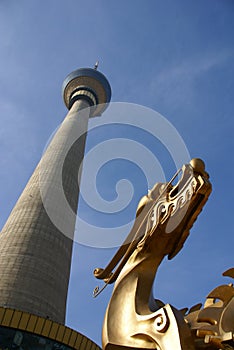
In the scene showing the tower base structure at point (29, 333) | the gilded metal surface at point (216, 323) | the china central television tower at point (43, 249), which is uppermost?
the china central television tower at point (43, 249)

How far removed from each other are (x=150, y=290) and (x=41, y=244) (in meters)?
11.7

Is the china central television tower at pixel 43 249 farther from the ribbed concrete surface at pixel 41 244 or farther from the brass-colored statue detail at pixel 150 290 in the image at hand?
the brass-colored statue detail at pixel 150 290

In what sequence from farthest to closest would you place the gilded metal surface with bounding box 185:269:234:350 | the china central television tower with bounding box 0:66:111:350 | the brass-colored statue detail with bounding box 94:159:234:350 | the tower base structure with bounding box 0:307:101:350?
the china central television tower with bounding box 0:66:111:350
the tower base structure with bounding box 0:307:101:350
the brass-colored statue detail with bounding box 94:159:234:350
the gilded metal surface with bounding box 185:269:234:350

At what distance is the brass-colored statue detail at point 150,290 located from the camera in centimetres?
241

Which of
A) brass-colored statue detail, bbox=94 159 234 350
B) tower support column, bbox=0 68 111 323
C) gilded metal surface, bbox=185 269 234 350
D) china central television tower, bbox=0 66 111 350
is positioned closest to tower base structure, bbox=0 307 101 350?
china central television tower, bbox=0 66 111 350

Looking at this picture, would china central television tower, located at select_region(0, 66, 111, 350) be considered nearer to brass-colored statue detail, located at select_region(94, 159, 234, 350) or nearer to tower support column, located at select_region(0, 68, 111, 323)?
tower support column, located at select_region(0, 68, 111, 323)

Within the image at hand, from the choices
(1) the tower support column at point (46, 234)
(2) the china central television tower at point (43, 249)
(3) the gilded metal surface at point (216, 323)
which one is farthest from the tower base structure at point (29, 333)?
(3) the gilded metal surface at point (216, 323)

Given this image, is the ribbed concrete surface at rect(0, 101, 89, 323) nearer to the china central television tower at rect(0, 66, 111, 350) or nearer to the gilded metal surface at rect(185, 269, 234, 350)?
the china central television tower at rect(0, 66, 111, 350)

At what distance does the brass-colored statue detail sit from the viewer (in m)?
2.41

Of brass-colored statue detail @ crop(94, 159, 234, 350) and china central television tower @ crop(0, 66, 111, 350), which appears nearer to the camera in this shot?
brass-colored statue detail @ crop(94, 159, 234, 350)

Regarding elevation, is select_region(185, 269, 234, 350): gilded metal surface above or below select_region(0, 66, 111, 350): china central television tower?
below

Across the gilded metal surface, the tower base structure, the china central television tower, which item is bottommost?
the gilded metal surface

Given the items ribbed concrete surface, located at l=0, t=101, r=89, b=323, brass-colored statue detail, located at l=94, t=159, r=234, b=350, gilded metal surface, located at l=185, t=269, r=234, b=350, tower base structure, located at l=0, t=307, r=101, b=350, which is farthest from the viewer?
ribbed concrete surface, located at l=0, t=101, r=89, b=323

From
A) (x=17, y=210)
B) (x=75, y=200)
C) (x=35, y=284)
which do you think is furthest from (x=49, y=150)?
(x=35, y=284)
